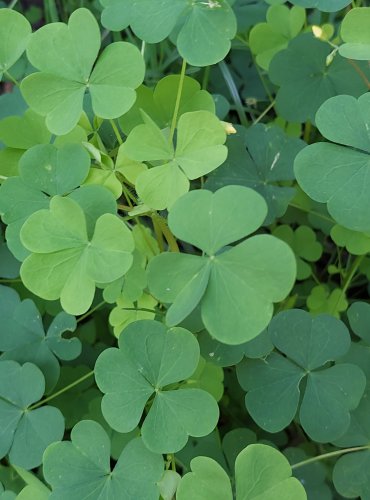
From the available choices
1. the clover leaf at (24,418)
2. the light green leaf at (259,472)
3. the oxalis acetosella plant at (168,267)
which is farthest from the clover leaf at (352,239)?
the clover leaf at (24,418)

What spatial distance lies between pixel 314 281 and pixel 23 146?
0.81 m

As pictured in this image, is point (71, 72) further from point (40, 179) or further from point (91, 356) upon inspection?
point (91, 356)

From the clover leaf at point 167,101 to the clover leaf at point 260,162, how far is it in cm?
15

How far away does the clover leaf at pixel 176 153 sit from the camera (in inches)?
38.9

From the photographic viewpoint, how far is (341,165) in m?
1.01

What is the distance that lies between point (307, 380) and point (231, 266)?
35 centimetres

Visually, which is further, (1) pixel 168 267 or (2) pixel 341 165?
(2) pixel 341 165

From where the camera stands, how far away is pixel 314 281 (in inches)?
60.7

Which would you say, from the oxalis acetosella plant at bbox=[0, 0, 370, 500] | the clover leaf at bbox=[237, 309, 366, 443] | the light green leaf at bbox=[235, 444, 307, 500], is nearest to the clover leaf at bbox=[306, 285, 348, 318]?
the oxalis acetosella plant at bbox=[0, 0, 370, 500]

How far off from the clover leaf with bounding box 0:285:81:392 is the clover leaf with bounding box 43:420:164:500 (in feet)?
0.71

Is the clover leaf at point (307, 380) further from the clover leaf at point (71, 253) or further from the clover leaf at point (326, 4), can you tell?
the clover leaf at point (326, 4)

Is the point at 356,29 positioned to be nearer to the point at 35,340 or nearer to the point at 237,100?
the point at 237,100

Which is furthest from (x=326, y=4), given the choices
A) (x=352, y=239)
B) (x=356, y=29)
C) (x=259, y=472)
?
(x=259, y=472)

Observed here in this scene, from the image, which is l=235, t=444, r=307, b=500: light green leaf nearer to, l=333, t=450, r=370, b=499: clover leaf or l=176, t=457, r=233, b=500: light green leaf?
l=176, t=457, r=233, b=500: light green leaf
